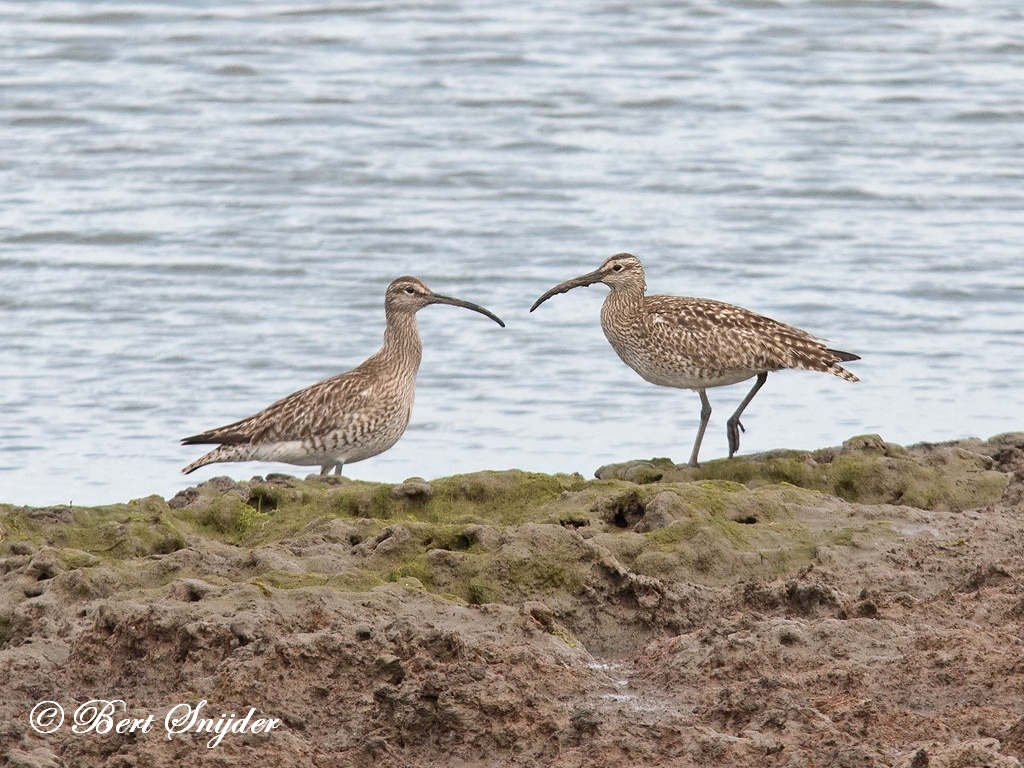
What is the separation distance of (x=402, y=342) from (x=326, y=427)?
3.51 feet

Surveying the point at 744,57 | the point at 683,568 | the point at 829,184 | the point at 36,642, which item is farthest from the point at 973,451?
the point at 744,57

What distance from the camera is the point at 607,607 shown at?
253 inches

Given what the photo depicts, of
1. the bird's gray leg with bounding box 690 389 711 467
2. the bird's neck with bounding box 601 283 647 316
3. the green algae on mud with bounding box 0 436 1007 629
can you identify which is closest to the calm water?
the bird's gray leg with bounding box 690 389 711 467

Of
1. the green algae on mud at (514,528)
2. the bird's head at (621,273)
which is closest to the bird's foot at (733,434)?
the green algae on mud at (514,528)

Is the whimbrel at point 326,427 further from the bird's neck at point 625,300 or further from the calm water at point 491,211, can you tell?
the bird's neck at point 625,300

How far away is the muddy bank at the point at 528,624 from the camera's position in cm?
514

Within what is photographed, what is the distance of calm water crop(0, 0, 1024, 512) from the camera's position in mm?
11711

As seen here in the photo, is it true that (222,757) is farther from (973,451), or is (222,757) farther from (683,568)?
(973,451)

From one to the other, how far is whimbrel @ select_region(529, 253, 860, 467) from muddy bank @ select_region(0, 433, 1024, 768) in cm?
193

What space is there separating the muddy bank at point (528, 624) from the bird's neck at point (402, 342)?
2731 mm

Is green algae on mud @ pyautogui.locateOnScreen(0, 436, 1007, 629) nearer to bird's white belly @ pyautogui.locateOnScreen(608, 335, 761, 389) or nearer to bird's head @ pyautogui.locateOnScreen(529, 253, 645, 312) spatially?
bird's white belly @ pyautogui.locateOnScreen(608, 335, 761, 389)

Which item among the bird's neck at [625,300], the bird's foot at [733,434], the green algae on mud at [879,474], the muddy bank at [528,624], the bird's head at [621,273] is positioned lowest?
the bird's foot at [733,434]

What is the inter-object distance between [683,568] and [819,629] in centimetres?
93

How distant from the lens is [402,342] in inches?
423
